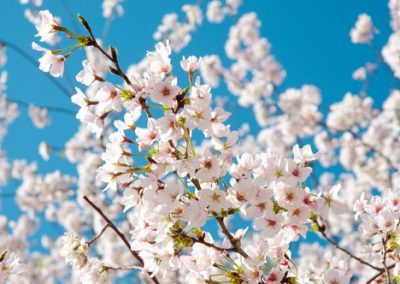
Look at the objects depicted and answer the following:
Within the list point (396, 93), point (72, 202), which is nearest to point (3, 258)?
point (396, 93)

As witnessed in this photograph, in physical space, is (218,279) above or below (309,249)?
below

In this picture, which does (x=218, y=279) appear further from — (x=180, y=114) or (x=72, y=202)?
(x=72, y=202)

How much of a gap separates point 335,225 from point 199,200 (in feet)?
42.0

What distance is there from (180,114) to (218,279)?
745 millimetres

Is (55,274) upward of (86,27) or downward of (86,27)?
upward

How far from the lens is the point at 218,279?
2055 mm

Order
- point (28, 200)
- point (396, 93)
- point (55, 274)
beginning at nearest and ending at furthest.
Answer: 1. point (396, 93)
2. point (28, 200)
3. point (55, 274)

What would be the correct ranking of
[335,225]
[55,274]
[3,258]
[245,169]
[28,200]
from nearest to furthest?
[245,169] → [3,258] → [28,200] → [55,274] → [335,225]

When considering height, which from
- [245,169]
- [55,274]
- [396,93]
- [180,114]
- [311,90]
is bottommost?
[245,169]

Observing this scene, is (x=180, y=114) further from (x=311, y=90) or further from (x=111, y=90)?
(x=311, y=90)

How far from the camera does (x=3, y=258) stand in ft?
7.19

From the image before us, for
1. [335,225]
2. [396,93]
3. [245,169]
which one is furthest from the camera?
[335,225]

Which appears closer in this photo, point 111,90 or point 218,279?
point 111,90

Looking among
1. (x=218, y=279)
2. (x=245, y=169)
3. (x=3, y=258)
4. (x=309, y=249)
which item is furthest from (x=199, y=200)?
(x=309, y=249)
